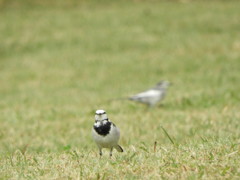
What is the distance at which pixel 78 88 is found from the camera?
63.6 feet

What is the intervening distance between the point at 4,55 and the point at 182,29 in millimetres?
9291

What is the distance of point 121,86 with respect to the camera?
18969 mm

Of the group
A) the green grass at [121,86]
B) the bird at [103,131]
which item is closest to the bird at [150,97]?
the green grass at [121,86]

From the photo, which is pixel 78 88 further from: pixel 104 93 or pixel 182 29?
pixel 182 29

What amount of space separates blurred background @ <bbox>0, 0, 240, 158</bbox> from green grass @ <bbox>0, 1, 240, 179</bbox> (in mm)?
46

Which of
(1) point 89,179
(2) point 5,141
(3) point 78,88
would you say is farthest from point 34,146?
(3) point 78,88

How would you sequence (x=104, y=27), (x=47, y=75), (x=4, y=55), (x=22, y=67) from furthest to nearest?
1. (x=104, y=27)
2. (x=4, y=55)
3. (x=22, y=67)
4. (x=47, y=75)

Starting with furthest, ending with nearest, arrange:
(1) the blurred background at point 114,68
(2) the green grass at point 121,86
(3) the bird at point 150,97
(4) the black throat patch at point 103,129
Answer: (3) the bird at point 150,97
(1) the blurred background at point 114,68
(4) the black throat patch at point 103,129
(2) the green grass at point 121,86

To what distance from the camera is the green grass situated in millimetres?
5355

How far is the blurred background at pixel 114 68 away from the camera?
1071 cm

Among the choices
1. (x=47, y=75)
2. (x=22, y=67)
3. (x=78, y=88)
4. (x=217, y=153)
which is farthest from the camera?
(x=22, y=67)

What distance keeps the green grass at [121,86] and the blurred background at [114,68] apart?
0.05 m

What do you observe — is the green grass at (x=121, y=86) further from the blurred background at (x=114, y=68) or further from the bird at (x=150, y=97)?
the bird at (x=150, y=97)

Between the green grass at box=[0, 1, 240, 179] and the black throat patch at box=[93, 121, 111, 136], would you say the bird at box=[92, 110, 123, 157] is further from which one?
the green grass at box=[0, 1, 240, 179]
